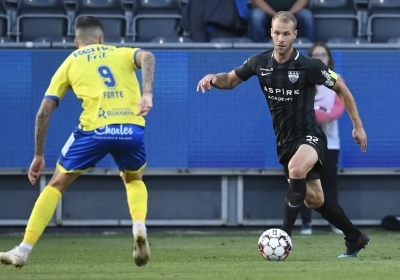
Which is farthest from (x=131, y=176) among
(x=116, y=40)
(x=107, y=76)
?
(x=116, y=40)

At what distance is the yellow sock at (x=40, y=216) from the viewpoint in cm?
720

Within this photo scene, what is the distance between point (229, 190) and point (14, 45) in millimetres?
3240

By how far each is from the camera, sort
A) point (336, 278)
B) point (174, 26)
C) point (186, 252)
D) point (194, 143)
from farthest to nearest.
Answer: point (174, 26)
point (194, 143)
point (186, 252)
point (336, 278)

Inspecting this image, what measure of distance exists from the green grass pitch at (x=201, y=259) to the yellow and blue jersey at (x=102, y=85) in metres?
1.15

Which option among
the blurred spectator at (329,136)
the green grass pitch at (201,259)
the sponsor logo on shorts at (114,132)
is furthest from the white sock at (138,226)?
the blurred spectator at (329,136)

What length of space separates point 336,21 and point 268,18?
0.95 m

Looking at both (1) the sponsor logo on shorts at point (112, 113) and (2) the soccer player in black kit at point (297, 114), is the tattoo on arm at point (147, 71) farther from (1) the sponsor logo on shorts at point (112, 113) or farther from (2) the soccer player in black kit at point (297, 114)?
(2) the soccer player in black kit at point (297, 114)

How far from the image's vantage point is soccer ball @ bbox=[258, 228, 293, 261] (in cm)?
796

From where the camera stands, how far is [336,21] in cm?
1308

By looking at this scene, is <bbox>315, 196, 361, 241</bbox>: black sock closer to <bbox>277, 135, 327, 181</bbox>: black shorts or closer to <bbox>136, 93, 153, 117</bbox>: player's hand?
<bbox>277, 135, 327, 181</bbox>: black shorts

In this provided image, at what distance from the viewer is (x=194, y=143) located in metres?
12.1

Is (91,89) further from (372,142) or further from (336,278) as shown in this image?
(372,142)

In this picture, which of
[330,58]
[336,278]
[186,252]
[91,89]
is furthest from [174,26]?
[336,278]

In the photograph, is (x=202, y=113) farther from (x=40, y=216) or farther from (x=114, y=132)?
(x=40, y=216)
